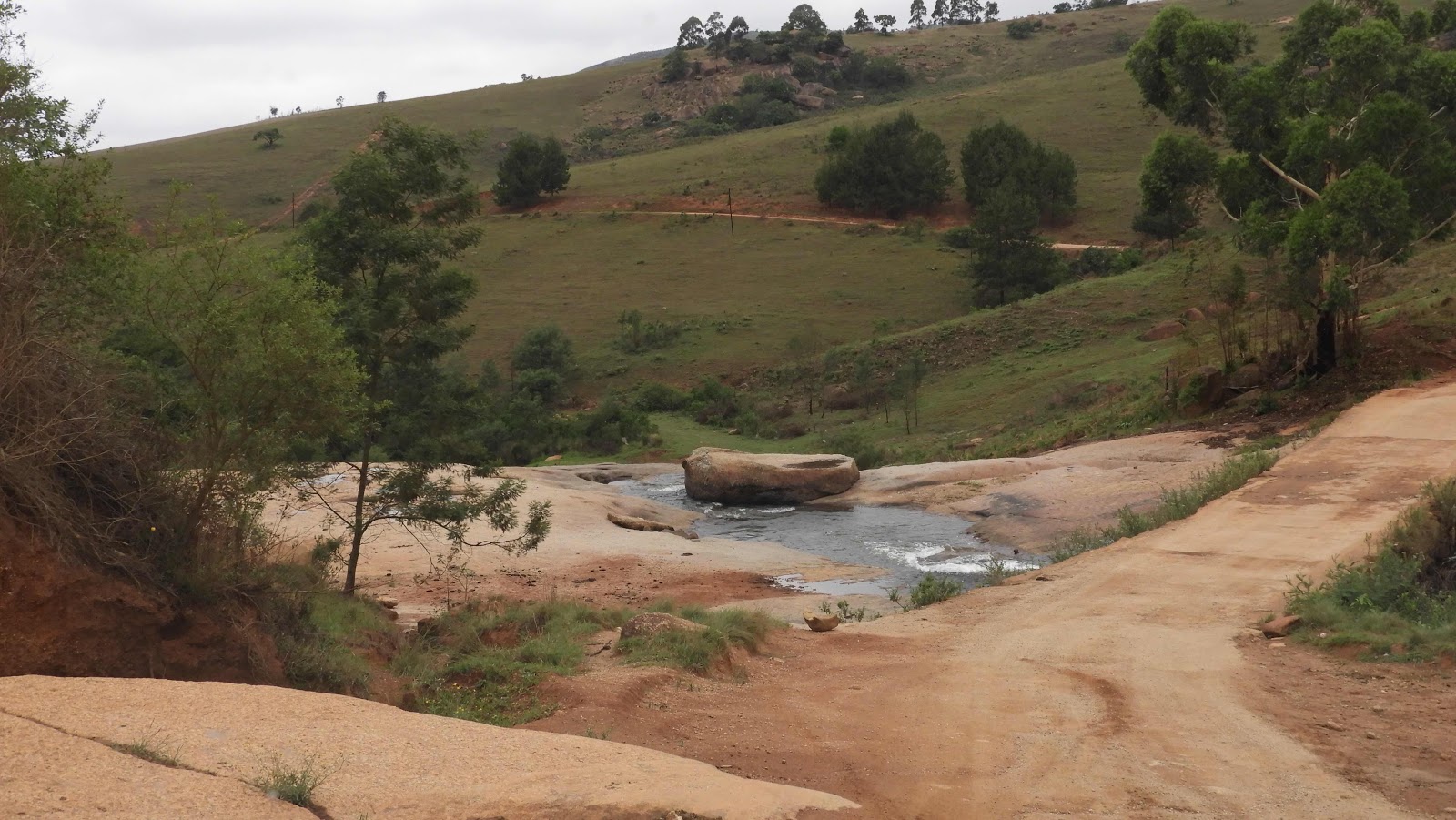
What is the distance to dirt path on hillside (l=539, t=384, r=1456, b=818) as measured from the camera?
23.4 ft

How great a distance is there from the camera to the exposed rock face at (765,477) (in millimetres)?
28531

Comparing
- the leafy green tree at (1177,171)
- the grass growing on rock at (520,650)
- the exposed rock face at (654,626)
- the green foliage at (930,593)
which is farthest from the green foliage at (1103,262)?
the exposed rock face at (654,626)

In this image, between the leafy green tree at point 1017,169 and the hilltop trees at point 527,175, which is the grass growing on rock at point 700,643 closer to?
the leafy green tree at point 1017,169

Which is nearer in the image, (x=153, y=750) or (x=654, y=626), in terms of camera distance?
(x=153, y=750)

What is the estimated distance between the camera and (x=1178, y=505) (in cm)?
1742

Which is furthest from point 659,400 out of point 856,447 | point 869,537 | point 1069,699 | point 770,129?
point 770,129

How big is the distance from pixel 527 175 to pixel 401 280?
60055 millimetres

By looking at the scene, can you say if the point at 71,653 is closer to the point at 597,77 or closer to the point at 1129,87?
the point at 1129,87

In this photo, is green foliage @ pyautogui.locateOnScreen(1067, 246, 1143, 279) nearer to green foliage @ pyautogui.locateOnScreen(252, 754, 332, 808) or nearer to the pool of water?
the pool of water

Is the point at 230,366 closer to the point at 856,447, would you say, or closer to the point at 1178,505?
the point at 1178,505

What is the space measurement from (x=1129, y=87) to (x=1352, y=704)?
254 ft

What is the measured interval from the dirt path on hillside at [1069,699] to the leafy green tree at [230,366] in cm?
305

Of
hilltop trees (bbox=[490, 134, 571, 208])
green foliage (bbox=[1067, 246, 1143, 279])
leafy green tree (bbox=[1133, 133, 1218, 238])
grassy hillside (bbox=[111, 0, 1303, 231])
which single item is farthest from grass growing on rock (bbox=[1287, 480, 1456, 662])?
hilltop trees (bbox=[490, 134, 571, 208])

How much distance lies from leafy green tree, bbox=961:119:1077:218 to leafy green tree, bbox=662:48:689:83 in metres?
52.5
